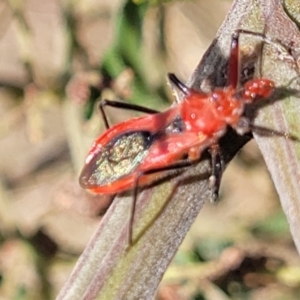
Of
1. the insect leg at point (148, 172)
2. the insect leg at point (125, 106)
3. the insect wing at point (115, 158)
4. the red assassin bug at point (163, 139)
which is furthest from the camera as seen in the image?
the insect leg at point (125, 106)

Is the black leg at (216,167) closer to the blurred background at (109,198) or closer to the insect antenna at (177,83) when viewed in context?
the insect antenna at (177,83)

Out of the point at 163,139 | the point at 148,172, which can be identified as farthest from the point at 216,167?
the point at 163,139

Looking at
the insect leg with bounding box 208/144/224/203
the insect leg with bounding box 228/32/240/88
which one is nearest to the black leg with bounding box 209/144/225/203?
the insect leg with bounding box 208/144/224/203

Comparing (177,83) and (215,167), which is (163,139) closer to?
(177,83)

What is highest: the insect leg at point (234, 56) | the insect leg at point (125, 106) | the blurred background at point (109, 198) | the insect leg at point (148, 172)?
the insect leg at point (234, 56)

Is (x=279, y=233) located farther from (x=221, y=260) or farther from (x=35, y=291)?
(x=35, y=291)

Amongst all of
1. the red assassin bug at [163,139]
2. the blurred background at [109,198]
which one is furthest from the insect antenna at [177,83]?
the blurred background at [109,198]

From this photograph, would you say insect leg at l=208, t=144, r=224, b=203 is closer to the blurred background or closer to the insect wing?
the insect wing

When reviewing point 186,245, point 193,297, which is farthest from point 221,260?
point 186,245
